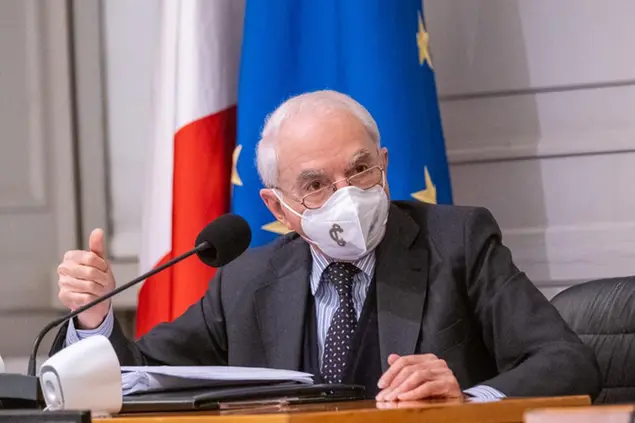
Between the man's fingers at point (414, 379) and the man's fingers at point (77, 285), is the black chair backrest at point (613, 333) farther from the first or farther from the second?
the man's fingers at point (77, 285)

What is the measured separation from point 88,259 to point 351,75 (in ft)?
3.35

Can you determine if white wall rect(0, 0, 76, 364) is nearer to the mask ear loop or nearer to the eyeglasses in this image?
the mask ear loop

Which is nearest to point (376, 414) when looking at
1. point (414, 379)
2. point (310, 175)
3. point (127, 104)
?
point (414, 379)

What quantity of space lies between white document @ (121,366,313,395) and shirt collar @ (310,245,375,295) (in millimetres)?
563

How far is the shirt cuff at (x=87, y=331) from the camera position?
2.26 metres

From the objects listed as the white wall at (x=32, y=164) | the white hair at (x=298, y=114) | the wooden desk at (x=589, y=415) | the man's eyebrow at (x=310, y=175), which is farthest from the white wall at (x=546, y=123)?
the wooden desk at (x=589, y=415)

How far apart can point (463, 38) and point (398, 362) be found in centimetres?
173

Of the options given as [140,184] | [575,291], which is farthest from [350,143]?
[140,184]

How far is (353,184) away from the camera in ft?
7.46

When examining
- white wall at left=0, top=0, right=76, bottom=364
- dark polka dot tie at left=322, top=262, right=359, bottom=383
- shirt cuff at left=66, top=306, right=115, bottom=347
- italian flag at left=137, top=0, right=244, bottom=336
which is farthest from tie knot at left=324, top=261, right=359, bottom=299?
white wall at left=0, top=0, right=76, bottom=364

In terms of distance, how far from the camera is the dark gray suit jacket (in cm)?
221

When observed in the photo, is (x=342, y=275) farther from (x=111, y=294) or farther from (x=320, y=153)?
(x=111, y=294)

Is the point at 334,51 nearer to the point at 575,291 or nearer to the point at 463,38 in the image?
the point at 463,38

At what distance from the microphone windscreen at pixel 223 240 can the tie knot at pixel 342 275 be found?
0.47m
